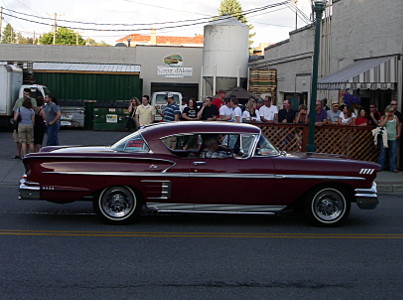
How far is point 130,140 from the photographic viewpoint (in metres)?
9.30

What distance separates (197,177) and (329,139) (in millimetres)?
8498

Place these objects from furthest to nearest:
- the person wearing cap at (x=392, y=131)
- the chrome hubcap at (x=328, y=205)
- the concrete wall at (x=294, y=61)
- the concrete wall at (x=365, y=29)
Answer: the concrete wall at (x=294, y=61) < the concrete wall at (x=365, y=29) < the person wearing cap at (x=392, y=131) < the chrome hubcap at (x=328, y=205)

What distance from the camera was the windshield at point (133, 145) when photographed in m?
9.16

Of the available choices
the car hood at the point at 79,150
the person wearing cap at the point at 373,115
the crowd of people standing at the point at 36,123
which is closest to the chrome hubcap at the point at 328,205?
the car hood at the point at 79,150

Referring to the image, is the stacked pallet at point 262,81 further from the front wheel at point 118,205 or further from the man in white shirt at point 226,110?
the front wheel at point 118,205

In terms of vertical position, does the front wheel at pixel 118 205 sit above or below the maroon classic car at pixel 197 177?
below

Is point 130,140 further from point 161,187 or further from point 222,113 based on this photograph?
point 222,113

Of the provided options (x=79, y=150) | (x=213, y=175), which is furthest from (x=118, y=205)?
(x=213, y=175)

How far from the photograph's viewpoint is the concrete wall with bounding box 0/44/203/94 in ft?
147

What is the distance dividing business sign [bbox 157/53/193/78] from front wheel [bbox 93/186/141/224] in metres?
37.0

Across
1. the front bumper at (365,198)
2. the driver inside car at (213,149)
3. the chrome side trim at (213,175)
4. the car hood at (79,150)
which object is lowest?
the front bumper at (365,198)

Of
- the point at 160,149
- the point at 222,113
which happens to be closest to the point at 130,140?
the point at 160,149

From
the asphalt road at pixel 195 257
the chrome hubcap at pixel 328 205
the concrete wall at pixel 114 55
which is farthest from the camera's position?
the concrete wall at pixel 114 55

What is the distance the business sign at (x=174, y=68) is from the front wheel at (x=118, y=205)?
3699 cm
